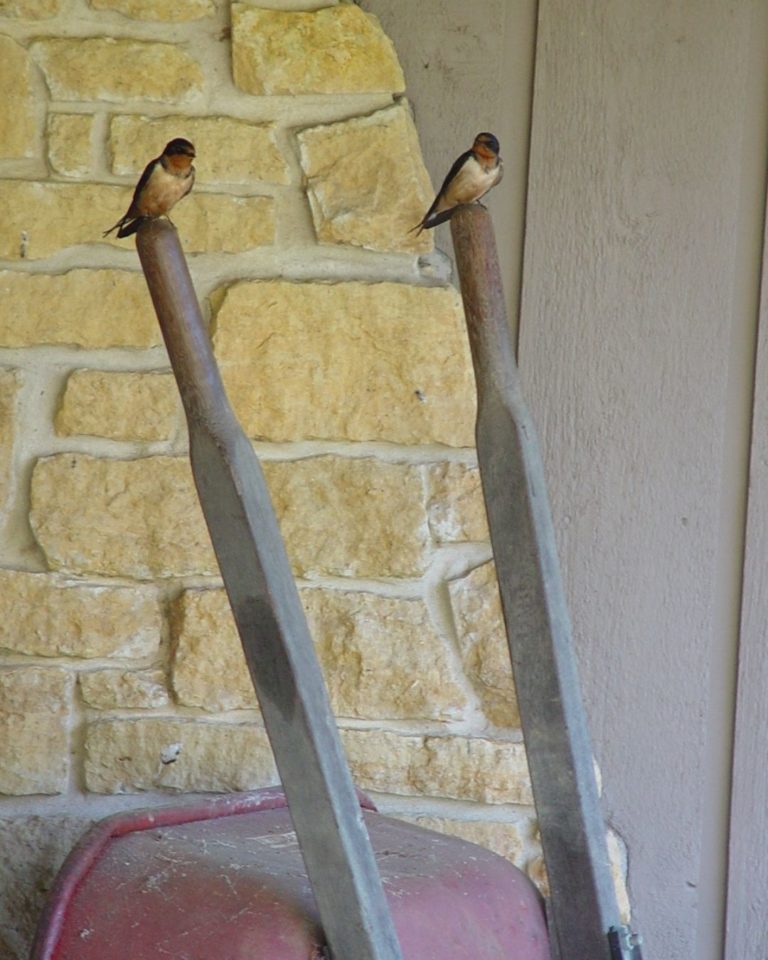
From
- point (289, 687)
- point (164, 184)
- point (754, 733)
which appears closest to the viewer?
point (289, 687)

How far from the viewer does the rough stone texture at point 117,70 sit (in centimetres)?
195

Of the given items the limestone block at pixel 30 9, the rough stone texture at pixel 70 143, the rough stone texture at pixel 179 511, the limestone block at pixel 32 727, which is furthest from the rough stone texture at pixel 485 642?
the limestone block at pixel 30 9

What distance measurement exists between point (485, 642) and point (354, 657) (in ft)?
0.63

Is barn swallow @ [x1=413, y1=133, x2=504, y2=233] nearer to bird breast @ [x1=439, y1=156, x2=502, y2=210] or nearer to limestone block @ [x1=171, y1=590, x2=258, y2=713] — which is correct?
bird breast @ [x1=439, y1=156, x2=502, y2=210]

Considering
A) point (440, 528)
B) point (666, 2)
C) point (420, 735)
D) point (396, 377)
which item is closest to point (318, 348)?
point (396, 377)

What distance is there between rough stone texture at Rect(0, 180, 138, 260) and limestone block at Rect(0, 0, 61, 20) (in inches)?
10.0

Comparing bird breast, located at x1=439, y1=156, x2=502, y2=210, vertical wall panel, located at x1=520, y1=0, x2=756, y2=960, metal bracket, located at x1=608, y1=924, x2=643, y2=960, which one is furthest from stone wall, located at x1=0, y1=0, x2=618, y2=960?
metal bracket, located at x1=608, y1=924, x2=643, y2=960

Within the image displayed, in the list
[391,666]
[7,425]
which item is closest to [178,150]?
[7,425]

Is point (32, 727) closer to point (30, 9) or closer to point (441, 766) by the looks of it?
point (441, 766)

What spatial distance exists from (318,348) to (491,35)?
549mm

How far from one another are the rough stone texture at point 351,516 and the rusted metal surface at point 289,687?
0.76 metres

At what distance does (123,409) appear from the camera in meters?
1.94

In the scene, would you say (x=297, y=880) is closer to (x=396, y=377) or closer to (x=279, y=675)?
(x=279, y=675)

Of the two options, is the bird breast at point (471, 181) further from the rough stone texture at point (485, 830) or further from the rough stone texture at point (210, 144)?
the rough stone texture at point (485, 830)
